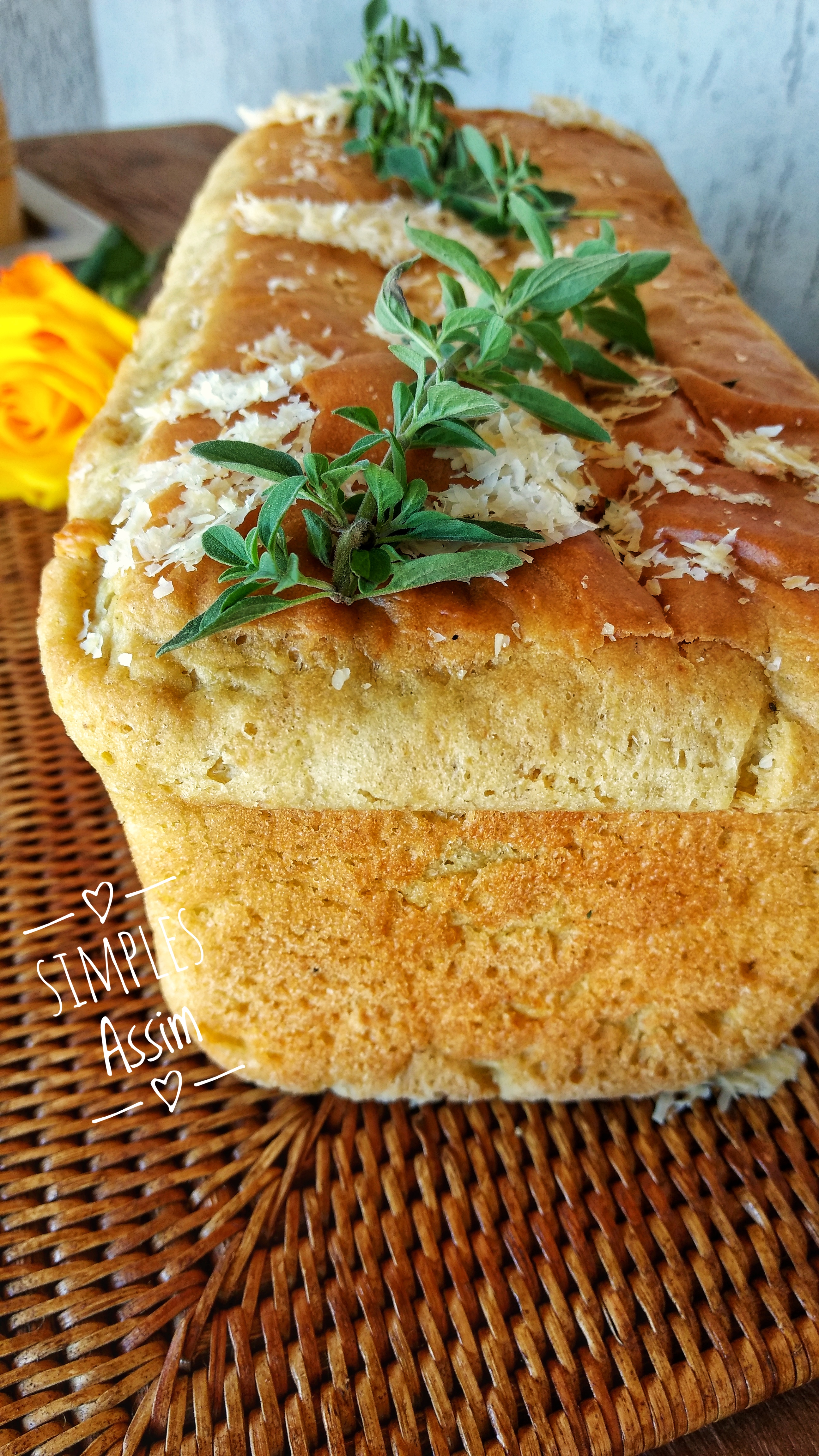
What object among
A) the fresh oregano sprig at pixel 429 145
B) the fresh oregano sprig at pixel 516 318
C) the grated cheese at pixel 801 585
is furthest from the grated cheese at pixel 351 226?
the grated cheese at pixel 801 585

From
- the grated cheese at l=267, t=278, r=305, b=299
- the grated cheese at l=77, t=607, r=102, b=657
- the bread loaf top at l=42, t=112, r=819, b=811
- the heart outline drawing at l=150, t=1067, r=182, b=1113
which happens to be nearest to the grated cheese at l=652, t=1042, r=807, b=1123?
the bread loaf top at l=42, t=112, r=819, b=811

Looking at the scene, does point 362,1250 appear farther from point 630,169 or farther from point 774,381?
point 630,169

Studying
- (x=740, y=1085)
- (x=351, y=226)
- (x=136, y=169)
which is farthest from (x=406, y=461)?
(x=136, y=169)

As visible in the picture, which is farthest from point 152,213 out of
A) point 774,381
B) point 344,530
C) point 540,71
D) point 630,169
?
point 344,530

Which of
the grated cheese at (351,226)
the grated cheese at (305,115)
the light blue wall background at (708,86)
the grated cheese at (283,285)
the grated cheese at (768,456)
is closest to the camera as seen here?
the grated cheese at (768,456)

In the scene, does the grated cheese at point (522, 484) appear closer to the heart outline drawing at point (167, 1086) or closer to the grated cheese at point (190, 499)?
the grated cheese at point (190, 499)

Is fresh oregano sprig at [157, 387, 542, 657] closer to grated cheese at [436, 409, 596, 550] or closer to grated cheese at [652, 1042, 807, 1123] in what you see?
grated cheese at [436, 409, 596, 550]
